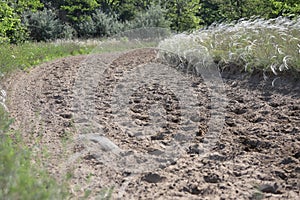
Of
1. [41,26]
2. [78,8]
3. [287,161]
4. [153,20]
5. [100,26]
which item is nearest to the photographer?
[287,161]

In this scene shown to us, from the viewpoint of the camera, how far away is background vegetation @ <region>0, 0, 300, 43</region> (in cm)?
1445

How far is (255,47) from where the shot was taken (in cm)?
547

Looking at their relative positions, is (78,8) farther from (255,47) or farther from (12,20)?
(255,47)

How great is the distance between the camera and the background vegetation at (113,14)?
47.4 feet

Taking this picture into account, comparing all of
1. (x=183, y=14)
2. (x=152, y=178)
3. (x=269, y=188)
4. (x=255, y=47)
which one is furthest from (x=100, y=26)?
(x=269, y=188)

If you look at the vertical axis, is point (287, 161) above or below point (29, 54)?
below

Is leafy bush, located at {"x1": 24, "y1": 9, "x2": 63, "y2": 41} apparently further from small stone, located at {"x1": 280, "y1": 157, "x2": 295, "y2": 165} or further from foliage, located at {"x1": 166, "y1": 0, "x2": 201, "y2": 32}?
small stone, located at {"x1": 280, "y1": 157, "x2": 295, "y2": 165}

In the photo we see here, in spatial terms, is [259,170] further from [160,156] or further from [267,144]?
[160,156]

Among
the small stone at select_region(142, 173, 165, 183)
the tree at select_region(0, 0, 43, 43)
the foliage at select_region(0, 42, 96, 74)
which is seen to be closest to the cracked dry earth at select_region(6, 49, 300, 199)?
the small stone at select_region(142, 173, 165, 183)

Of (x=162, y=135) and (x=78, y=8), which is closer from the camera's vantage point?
(x=162, y=135)

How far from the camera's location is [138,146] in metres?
3.20

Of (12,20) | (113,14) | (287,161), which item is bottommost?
(287,161)

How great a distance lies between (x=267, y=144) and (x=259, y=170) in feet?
1.69

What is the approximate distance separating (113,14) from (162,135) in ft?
46.8
